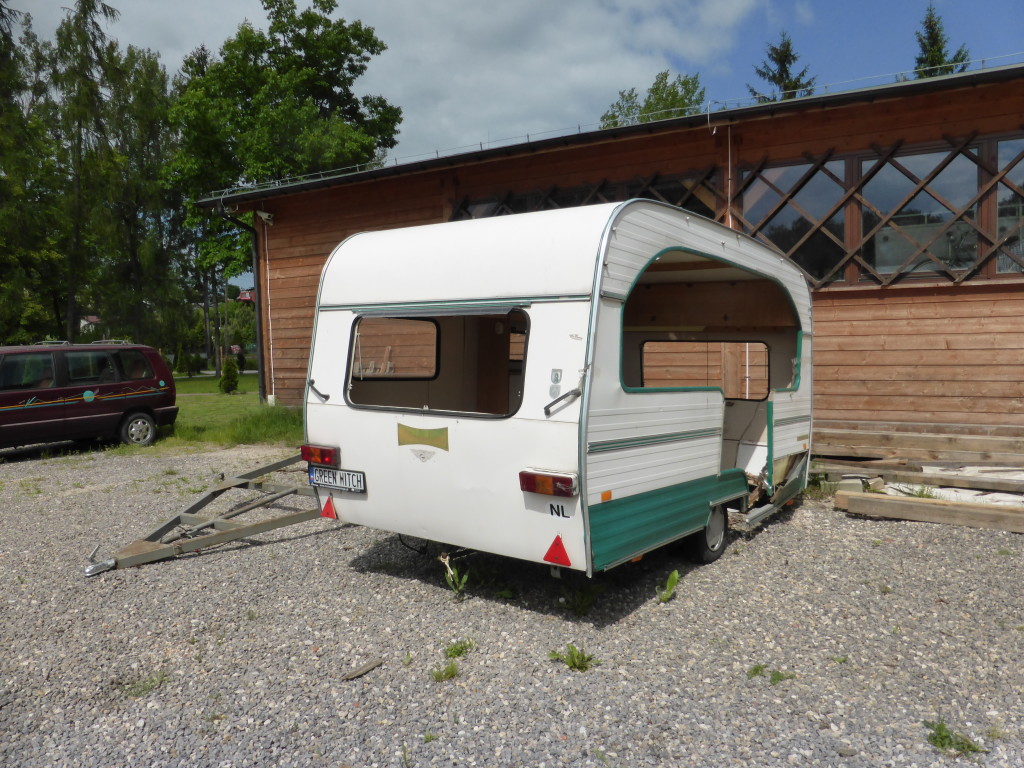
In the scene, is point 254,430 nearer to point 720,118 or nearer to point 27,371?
point 27,371

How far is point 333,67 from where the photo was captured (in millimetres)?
31016

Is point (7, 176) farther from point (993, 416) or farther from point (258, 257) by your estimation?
point (993, 416)

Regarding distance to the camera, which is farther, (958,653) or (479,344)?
(479,344)

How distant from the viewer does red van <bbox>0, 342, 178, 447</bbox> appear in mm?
10391

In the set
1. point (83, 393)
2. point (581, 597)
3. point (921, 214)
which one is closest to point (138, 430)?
point (83, 393)

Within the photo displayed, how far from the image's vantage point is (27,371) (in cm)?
Answer: 1058

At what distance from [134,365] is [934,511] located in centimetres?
1165

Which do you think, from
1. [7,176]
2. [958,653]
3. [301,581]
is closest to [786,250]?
[958,653]

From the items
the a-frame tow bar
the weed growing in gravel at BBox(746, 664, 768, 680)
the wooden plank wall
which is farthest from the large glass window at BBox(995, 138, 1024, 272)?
the a-frame tow bar

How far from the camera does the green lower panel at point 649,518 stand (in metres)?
3.98

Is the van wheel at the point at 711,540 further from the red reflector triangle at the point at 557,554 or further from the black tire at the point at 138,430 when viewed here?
the black tire at the point at 138,430

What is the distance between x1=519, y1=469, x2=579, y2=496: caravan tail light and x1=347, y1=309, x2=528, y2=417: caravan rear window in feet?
4.20

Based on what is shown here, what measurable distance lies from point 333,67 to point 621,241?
31001mm

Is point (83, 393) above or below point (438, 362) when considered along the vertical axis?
below
